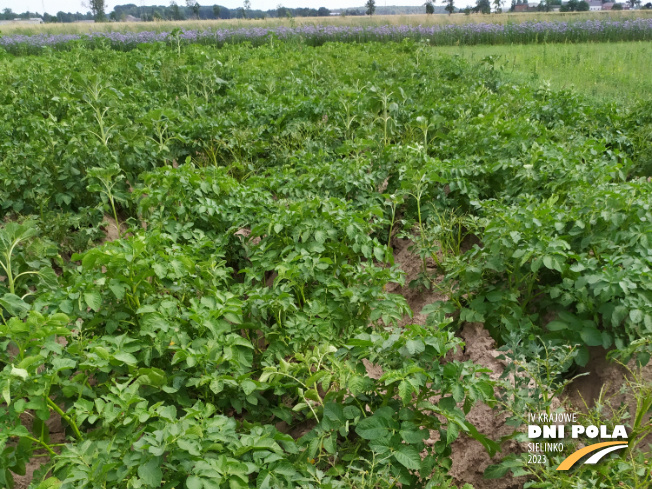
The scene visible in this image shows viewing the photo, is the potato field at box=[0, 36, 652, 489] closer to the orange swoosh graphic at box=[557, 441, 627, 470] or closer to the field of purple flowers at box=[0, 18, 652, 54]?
the orange swoosh graphic at box=[557, 441, 627, 470]

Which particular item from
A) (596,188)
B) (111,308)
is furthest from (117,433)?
(596,188)

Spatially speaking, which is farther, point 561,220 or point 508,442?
point 561,220

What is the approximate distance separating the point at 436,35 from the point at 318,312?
20.5 metres

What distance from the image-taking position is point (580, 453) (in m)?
2.25

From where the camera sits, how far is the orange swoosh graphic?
2.22 metres

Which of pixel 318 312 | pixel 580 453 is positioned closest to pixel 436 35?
pixel 318 312

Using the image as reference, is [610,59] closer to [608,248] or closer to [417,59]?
[417,59]

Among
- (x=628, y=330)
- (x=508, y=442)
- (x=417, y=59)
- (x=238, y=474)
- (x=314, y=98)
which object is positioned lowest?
(x=508, y=442)

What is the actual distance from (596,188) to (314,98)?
13.5 ft

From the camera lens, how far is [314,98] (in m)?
6.69

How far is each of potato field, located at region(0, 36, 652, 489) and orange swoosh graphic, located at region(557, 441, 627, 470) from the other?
0.16 feet

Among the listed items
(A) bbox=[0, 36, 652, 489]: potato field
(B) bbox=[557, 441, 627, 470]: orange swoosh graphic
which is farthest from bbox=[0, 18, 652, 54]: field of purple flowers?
(B) bbox=[557, 441, 627, 470]: orange swoosh graphic

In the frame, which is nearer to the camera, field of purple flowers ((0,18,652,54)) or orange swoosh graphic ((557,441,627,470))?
orange swoosh graphic ((557,441,627,470))

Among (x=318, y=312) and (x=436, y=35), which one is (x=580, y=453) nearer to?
(x=318, y=312)
